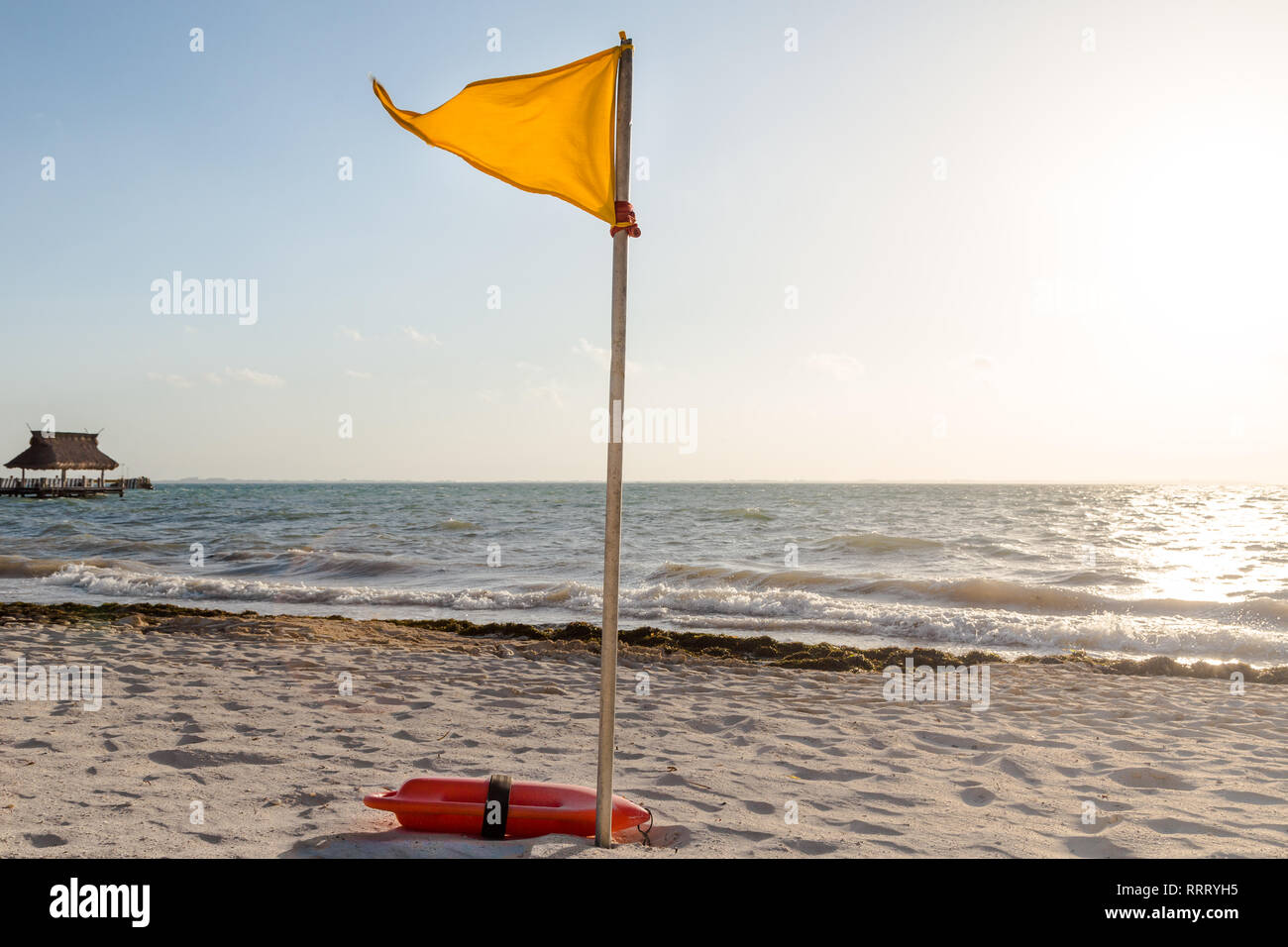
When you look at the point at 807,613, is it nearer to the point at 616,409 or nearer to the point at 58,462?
the point at 616,409

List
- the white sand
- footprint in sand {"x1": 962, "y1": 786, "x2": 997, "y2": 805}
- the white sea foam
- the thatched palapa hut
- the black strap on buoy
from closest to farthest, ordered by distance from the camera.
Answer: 1. the black strap on buoy
2. the white sand
3. footprint in sand {"x1": 962, "y1": 786, "x2": 997, "y2": 805}
4. the white sea foam
5. the thatched palapa hut

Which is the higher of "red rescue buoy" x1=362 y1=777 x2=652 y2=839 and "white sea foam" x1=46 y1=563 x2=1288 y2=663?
"red rescue buoy" x1=362 y1=777 x2=652 y2=839

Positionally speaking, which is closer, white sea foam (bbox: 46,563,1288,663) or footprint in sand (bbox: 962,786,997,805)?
footprint in sand (bbox: 962,786,997,805)

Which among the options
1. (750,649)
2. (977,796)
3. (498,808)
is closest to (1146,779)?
(977,796)

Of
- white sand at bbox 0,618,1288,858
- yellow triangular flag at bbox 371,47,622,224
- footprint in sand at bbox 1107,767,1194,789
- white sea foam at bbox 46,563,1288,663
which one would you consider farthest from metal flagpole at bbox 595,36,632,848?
white sea foam at bbox 46,563,1288,663

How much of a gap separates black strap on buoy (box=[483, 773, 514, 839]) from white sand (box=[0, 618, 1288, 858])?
5.4 inches

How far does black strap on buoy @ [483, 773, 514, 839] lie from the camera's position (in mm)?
3617

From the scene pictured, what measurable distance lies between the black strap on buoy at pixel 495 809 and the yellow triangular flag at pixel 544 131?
2731 mm

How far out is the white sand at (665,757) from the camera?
3793mm

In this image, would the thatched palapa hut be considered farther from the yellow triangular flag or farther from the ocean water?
the yellow triangular flag

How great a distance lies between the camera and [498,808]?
365 cm

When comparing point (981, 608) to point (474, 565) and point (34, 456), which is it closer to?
point (474, 565)

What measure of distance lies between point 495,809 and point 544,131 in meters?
3.14

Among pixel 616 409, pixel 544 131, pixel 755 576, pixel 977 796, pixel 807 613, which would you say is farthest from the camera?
pixel 755 576
